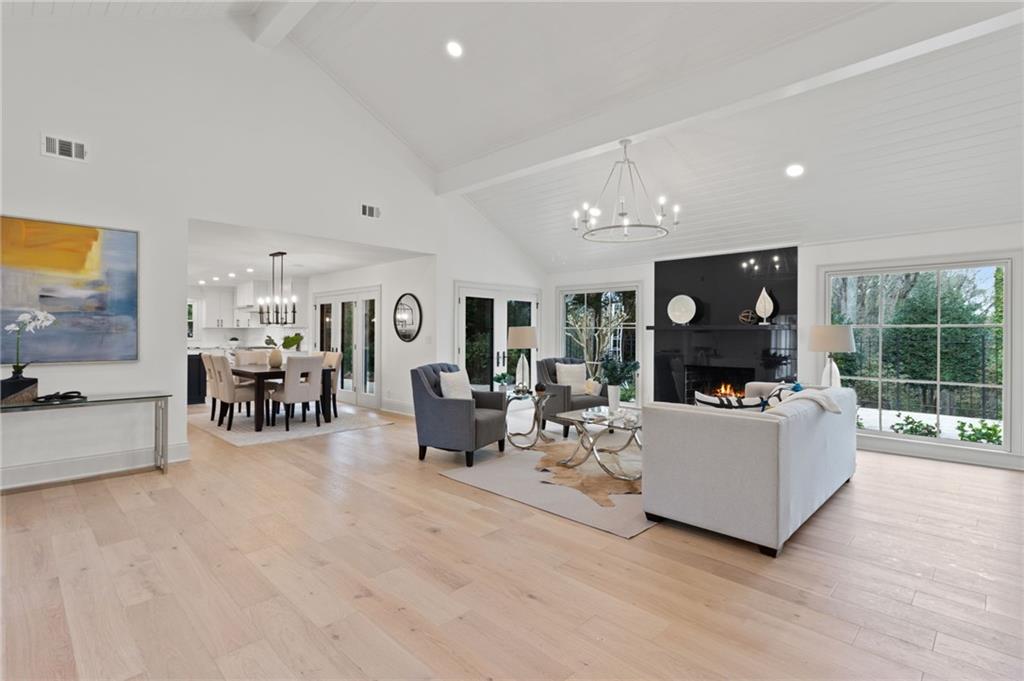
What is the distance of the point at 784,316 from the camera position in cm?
626

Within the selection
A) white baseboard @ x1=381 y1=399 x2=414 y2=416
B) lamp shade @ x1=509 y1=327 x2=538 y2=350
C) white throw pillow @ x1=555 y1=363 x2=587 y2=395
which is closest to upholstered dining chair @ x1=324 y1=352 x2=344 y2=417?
white baseboard @ x1=381 y1=399 x2=414 y2=416

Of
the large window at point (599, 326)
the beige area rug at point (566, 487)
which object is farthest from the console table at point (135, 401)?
the large window at point (599, 326)

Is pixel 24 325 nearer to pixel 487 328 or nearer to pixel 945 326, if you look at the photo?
pixel 487 328

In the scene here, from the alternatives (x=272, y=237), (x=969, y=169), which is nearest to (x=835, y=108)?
(x=969, y=169)

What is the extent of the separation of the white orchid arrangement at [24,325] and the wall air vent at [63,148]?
1.30 meters

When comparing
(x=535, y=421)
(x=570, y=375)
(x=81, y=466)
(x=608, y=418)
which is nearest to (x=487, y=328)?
(x=570, y=375)

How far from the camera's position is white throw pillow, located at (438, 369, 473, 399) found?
16.4 feet

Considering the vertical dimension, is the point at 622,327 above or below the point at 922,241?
below

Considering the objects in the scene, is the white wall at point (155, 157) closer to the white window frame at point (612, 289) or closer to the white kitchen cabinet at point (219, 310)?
the white window frame at point (612, 289)

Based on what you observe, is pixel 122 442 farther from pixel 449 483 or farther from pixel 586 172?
pixel 586 172

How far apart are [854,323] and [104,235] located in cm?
767

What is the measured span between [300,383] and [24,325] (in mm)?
2763

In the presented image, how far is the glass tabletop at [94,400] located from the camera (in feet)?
12.3

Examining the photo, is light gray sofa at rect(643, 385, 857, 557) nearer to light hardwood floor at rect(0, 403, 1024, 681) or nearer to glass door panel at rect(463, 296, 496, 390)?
light hardwood floor at rect(0, 403, 1024, 681)
